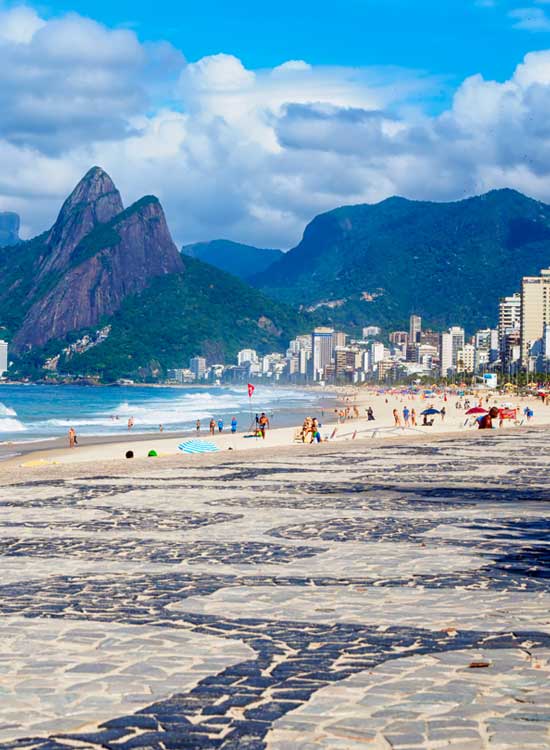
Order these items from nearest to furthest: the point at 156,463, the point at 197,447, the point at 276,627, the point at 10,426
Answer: the point at 276,627 → the point at 156,463 → the point at 197,447 → the point at 10,426

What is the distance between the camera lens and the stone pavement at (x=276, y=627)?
17.4 ft

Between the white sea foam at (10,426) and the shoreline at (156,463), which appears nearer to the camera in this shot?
the shoreline at (156,463)

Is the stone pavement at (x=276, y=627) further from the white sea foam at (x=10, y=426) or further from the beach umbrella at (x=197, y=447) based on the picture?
the white sea foam at (x=10, y=426)

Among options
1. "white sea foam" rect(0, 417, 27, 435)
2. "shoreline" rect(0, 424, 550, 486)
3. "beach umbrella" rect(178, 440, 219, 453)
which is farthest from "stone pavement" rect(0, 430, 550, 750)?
"white sea foam" rect(0, 417, 27, 435)

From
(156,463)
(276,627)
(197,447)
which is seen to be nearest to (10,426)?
(197,447)

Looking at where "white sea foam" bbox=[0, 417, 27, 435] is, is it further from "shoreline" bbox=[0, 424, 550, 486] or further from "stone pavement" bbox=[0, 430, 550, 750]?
"stone pavement" bbox=[0, 430, 550, 750]

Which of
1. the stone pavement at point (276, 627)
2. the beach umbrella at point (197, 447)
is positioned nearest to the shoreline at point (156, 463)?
the beach umbrella at point (197, 447)

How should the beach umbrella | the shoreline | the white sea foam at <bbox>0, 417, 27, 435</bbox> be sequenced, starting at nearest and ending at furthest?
the shoreline → the beach umbrella → the white sea foam at <bbox>0, 417, 27, 435</bbox>

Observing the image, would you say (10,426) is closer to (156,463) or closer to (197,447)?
(197,447)

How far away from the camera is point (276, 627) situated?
7641mm

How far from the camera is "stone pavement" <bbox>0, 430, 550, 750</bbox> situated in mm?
5293

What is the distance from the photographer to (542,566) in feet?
34.0

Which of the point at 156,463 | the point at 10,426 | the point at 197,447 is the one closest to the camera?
the point at 156,463

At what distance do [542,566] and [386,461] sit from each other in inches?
741
